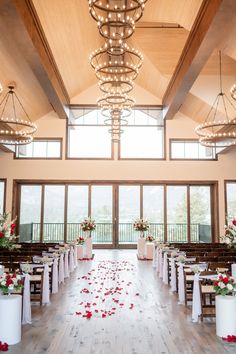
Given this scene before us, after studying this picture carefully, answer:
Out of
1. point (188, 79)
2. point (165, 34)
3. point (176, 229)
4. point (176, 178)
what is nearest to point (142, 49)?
Result: point (165, 34)

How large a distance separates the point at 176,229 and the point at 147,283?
676cm

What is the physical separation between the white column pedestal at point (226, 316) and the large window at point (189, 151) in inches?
412

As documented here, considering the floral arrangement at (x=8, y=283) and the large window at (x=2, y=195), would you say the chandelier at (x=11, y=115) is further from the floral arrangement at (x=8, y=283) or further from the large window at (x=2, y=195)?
the floral arrangement at (x=8, y=283)

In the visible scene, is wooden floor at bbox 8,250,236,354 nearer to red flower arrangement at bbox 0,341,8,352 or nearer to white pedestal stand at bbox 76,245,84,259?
red flower arrangement at bbox 0,341,8,352

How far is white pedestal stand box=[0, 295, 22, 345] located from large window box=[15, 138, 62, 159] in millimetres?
10544

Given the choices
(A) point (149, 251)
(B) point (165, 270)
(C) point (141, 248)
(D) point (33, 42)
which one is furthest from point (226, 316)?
(C) point (141, 248)

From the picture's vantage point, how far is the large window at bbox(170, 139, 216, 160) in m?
14.6

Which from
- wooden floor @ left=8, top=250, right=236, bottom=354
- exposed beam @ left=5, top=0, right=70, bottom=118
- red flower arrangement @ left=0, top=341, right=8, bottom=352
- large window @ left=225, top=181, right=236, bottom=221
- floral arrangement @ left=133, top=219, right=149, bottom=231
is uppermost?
exposed beam @ left=5, top=0, right=70, bottom=118

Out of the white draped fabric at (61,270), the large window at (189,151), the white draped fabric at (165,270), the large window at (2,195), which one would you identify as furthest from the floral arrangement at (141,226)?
the large window at (2,195)

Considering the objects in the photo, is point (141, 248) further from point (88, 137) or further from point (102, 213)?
point (88, 137)

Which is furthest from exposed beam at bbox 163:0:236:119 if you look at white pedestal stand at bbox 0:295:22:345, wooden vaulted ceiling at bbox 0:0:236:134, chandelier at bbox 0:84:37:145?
white pedestal stand at bbox 0:295:22:345

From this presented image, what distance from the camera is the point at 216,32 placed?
6746mm

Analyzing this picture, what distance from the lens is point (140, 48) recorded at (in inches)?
450

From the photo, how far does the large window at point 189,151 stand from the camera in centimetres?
1462
